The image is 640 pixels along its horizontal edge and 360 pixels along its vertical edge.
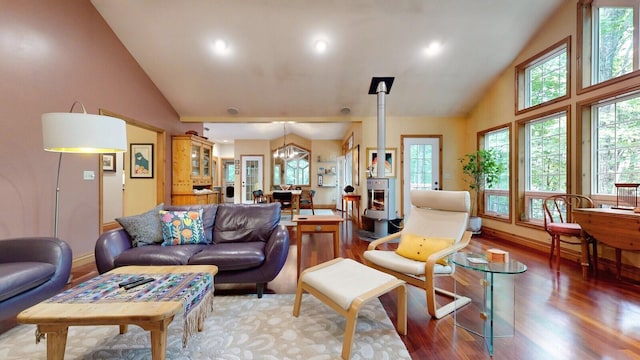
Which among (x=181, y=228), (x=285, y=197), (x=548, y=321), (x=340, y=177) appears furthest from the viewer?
(x=340, y=177)

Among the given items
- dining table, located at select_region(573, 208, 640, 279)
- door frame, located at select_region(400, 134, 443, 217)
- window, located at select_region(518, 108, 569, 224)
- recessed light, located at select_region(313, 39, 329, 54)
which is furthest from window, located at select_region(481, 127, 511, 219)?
recessed light, located at select_region(313, 39, 329, 54)

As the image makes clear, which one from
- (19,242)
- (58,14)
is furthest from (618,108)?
(58,14)

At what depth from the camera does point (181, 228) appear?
2.67 m

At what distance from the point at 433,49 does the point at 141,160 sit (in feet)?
19.5

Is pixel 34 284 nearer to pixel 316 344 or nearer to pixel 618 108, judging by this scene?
pixel 316 344

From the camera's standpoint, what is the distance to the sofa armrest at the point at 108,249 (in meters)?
2.25

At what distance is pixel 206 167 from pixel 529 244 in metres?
6.66

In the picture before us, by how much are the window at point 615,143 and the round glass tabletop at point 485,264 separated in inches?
100

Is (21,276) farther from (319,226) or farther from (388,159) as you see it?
(388,159)

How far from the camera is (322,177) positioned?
9.30 meters

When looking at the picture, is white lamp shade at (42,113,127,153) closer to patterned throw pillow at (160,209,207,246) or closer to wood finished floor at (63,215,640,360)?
patterned throw pillow at (160,209,207,246)


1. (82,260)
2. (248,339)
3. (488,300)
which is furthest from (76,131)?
(488,300)

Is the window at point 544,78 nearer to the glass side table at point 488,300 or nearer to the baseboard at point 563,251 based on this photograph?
the baseboard at point 563,251

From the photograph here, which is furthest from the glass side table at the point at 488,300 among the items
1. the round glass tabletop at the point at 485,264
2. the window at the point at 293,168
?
the window at the point at 293,168
